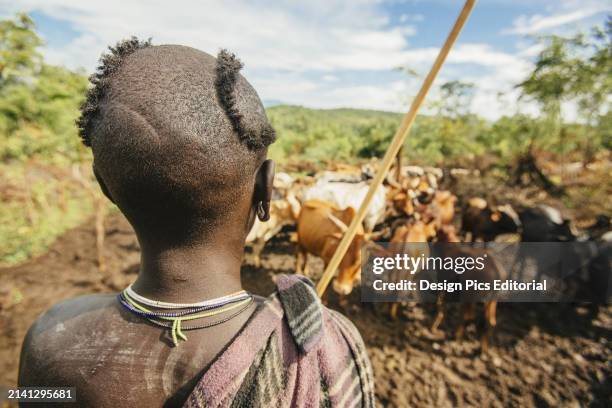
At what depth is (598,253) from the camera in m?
5.64

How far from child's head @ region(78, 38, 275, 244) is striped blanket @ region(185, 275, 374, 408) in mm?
280

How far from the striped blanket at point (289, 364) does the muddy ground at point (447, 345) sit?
3367mm

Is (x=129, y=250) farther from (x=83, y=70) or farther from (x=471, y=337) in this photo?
(x=83, y=70)

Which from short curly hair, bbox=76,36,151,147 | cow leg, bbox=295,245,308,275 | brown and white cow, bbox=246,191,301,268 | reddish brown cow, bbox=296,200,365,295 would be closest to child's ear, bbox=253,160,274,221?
short curly hair, bbox=76,36,151,147

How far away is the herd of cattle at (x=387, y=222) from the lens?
5.03 metres

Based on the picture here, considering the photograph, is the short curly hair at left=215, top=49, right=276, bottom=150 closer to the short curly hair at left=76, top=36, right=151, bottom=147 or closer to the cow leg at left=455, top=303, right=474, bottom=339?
the short curly hair at left=76, top=36, right=151, bottom=147

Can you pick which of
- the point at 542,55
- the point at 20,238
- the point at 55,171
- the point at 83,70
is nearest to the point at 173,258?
the point at 20,238

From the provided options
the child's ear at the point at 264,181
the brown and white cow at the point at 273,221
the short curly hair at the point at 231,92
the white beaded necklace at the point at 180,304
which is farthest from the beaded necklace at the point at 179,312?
the brown and white cow at the point at 273,221

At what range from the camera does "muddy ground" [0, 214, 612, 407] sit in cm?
388

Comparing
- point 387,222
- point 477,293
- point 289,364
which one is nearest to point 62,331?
point 289,364

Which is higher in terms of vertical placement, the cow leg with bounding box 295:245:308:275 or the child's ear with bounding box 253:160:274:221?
the child's ear with bounding box 253:160:274:221

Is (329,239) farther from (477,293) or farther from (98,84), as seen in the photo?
(98,84)

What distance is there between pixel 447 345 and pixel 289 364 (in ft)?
14.8

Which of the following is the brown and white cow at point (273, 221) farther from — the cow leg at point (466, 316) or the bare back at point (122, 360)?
the bare back at point (122, 360)
